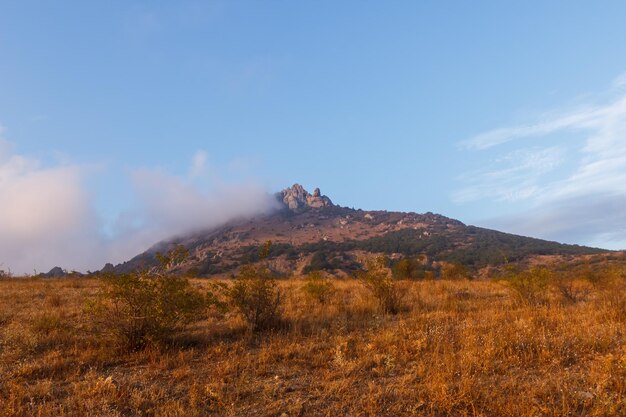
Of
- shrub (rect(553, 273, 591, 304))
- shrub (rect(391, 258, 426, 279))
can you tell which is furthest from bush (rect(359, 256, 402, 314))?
shrub (rect(391, 258, 426, 279))

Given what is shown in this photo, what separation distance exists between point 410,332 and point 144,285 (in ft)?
17.3

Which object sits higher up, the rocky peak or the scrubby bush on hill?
the rocky peak

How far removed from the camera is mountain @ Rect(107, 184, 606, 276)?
69.4m

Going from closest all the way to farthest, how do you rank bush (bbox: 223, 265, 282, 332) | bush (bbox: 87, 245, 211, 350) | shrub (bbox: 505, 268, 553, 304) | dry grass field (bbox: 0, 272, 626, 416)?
dry grass field (bbox: 0, 272, 626, 416) → bush (bbox: 87, 245, 211, 350) → bush (bbox: 223, 265, 282, 332) → shrub (bbox: 505, 268, 553, 304)

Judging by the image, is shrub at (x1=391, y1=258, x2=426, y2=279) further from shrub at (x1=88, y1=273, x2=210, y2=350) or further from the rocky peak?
the rocky peak

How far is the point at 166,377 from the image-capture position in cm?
612

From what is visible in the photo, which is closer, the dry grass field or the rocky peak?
the dry grass field

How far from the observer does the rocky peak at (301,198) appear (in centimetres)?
15600

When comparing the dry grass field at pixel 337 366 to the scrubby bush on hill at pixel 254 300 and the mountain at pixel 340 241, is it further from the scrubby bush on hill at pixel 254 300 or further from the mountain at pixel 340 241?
the mountain at pixel 340 241

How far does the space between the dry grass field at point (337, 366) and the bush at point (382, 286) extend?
3.16ft

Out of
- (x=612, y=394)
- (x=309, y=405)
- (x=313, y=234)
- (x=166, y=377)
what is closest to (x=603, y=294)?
(x=612, y=394)

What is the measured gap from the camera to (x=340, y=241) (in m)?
102

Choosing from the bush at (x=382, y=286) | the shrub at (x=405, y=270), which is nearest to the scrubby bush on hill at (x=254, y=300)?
the bush at (x=382, y=286)

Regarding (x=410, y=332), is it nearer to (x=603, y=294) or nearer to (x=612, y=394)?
(x=612, y=394)
